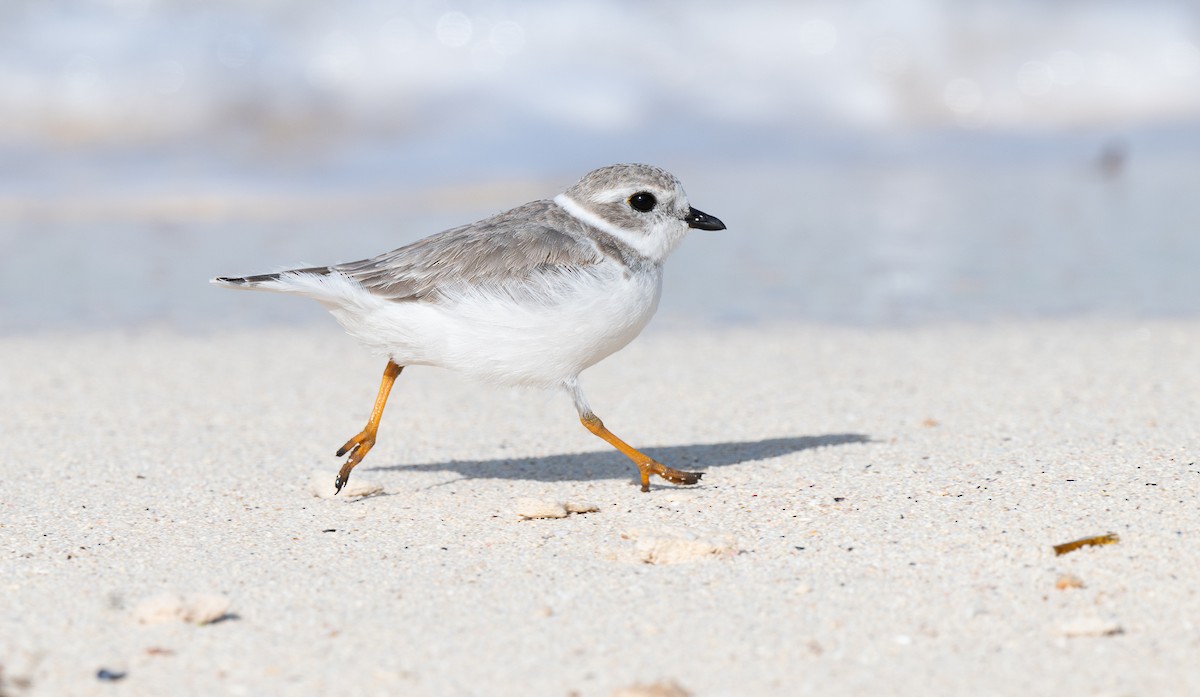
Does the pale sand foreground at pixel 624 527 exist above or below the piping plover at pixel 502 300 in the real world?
below

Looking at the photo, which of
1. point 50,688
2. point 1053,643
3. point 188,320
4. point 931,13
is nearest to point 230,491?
point 50,688

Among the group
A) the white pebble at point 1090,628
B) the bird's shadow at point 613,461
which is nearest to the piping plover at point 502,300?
the bird's shadow at point 613,461

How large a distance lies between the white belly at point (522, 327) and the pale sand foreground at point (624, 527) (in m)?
0.34

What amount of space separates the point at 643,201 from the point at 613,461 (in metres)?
1.12

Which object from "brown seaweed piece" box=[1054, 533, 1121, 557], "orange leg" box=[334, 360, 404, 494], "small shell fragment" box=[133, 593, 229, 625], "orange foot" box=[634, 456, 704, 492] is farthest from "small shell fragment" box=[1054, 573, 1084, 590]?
"orange leg" box=[334, 360, 404, 494]

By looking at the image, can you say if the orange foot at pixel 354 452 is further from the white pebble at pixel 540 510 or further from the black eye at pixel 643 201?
the black eye at pixel 643 201

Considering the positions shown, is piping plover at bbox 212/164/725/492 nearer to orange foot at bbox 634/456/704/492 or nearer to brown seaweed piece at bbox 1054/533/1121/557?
orange foot at bbox 634/456/704/492

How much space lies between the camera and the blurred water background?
9.51 m

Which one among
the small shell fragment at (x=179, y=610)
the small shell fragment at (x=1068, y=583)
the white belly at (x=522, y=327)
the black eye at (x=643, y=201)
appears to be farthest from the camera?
the black eye at (x=643, y=201)

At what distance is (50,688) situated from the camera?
313 cm

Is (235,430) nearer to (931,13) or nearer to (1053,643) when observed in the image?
(1053,643)

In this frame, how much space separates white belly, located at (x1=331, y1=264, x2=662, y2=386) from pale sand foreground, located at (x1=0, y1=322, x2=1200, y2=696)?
342 mm

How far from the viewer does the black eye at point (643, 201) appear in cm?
529

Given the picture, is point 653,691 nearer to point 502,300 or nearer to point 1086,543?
point 1086,543
